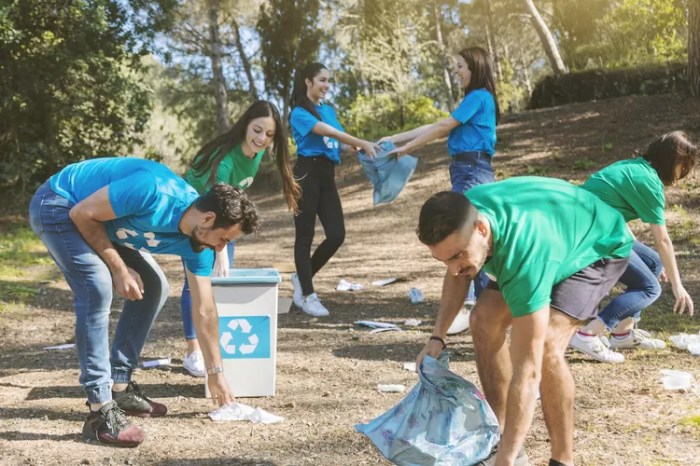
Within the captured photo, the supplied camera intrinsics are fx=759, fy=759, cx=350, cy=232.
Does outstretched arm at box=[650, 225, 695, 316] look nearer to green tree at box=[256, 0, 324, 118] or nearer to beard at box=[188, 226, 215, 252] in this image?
beard at box=[188, 226, 215, 252]

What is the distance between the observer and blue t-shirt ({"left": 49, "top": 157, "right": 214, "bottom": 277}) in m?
3.45

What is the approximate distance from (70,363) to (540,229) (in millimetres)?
3821

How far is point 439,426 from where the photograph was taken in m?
3.12

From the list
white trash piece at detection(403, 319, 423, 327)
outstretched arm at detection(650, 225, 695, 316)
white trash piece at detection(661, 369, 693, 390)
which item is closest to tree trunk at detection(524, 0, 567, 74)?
white trash piece at detection(403, 319, 423, 327)

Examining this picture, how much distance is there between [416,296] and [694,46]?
773 cm

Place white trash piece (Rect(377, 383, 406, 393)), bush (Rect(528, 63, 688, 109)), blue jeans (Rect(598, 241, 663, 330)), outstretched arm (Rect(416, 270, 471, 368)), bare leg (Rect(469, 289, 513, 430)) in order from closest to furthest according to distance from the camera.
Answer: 1. bare leg (Rect(469, 289, 513, 430))
2. outstretched arm (Rect(416, 270, 471, 368))
3. white trash piece (Rect(377, 383, 406, 393))
4. blue jeans (Rect(598, 241, 663, 330))
5. bush (Rect(528, 63, 688, 109))

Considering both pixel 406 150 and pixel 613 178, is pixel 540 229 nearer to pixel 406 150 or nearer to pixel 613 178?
pixel 613 178

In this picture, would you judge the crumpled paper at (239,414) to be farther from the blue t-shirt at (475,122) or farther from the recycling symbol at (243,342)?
the blue t-shirt at (475,122)

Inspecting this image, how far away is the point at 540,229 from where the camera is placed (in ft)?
8.77

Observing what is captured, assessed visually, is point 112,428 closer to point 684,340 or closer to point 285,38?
point 684,340

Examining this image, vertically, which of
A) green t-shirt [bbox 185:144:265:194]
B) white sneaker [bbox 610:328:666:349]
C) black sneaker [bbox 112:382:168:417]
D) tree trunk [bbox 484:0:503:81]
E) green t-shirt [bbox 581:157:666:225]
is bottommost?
white sneaker [bbox 610:328:666:349]

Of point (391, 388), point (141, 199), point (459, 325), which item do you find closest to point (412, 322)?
point (459, 325)

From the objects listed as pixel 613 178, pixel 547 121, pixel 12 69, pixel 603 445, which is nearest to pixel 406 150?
pixel 613 178

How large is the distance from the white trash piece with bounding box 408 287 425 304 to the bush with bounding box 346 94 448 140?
13.3m
